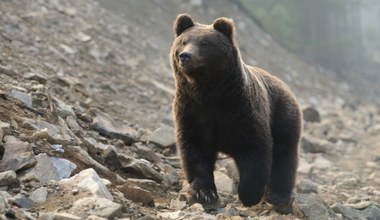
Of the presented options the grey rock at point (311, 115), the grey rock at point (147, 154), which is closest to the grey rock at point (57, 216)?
the grey rock at point (147, 154)

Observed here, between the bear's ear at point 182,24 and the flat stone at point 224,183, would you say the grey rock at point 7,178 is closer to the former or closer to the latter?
the bear's ear at point 182,24

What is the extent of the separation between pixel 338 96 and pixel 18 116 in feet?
58.0

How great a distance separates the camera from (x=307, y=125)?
13594mm

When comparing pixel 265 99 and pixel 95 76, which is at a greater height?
pixel 265 99

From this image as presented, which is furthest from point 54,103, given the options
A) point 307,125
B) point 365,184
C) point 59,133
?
point 307,125

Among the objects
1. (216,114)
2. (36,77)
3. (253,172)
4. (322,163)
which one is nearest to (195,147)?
(216,114)

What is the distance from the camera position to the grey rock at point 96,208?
3.82m

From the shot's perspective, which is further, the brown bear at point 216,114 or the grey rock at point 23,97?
the grey rock at point 23,97

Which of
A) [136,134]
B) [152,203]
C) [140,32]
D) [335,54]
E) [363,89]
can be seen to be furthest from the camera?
[335,54]

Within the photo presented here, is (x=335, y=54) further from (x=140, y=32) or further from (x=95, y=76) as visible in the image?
(x=95, y=76)

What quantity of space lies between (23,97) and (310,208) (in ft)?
9.08

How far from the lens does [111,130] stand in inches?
271

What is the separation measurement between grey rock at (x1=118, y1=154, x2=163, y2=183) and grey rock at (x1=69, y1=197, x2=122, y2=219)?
1.68 m

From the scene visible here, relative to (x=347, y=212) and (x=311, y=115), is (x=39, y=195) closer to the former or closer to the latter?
(x=347, y=212)
